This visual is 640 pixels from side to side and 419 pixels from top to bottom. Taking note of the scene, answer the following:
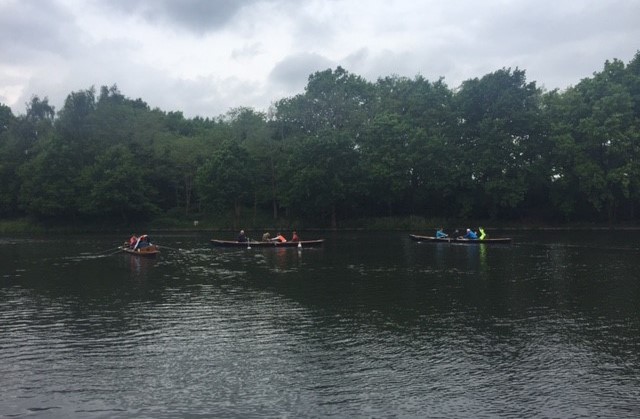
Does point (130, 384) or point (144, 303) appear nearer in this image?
point (130, 384)

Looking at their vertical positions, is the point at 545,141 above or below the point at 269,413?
above

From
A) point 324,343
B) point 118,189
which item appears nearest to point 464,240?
point 324,343

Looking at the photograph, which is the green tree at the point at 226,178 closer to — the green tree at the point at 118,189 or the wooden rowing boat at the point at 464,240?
the green tree at the point at 118,189

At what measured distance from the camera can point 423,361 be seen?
1481 centimetres

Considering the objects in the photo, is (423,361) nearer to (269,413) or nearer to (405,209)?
(269,413)

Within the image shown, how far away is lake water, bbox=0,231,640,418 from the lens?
12.1m

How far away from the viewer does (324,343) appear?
659 inches

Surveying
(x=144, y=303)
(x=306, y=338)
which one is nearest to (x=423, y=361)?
(x=306, y=338)

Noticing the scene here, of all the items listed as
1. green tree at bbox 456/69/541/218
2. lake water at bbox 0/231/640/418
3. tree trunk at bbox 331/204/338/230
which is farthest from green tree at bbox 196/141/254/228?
lake water at bbox 0/231/640/418

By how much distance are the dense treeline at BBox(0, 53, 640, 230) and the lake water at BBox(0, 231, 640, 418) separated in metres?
40.6

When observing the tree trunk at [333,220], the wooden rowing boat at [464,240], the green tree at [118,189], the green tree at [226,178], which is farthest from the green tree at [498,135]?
the green tree at [118,189]

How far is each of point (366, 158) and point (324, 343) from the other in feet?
202

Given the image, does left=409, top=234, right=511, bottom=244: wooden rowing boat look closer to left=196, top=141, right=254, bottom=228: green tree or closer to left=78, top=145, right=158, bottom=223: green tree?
left=196, top=141, right=254, bottom=228: green tree

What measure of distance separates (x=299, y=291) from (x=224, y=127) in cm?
7899
